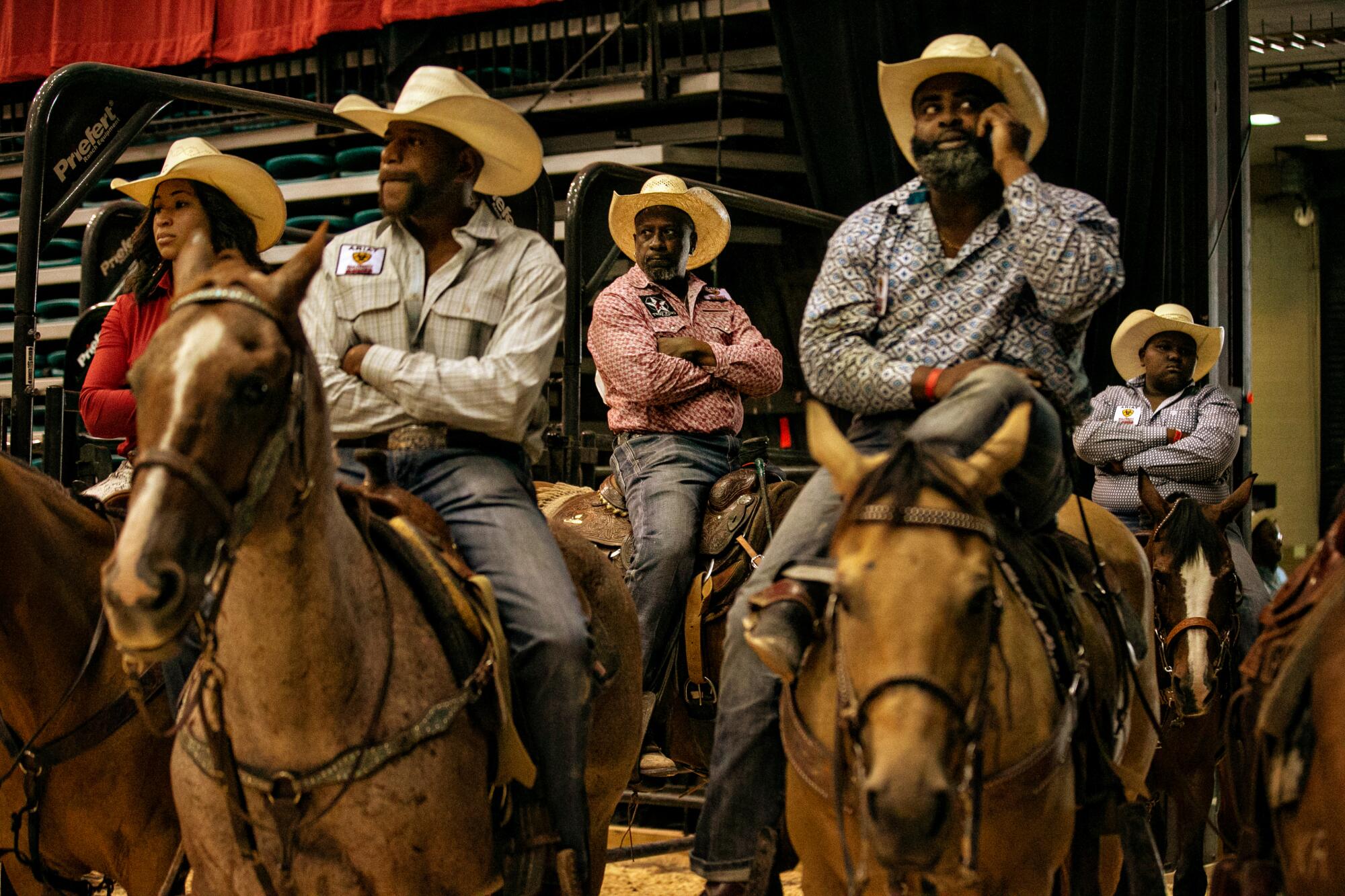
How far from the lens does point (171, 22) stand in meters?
12.1

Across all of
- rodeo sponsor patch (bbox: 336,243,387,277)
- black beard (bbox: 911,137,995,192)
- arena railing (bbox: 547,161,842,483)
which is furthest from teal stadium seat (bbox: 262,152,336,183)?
black beard (bbox: 911,137,995,192)

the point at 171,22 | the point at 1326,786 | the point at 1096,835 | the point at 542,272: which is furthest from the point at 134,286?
the point at 171,22

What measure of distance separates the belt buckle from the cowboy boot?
0.99 metres

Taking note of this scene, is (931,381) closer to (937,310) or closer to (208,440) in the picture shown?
(937,310)

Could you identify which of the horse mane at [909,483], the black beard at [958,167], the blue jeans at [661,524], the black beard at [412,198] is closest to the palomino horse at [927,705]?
the horse mane at [909,483]

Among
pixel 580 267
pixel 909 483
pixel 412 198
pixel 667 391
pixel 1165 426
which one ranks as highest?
pixel 580 267

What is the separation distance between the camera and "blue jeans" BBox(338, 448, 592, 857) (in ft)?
10.6

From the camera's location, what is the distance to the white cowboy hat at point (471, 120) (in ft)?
11.5

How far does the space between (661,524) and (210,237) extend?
2041mm

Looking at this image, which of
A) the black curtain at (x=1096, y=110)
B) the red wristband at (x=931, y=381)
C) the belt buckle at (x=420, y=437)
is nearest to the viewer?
the red wristband at (x=931, y=381)

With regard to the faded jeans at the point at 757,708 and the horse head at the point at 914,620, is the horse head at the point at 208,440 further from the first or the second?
the faded jeans at the point at 757,708

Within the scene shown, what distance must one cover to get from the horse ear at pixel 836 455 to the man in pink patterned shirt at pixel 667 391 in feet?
9.17

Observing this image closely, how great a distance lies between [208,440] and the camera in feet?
7.75

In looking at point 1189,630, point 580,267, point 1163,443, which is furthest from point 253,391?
point 1163,443
